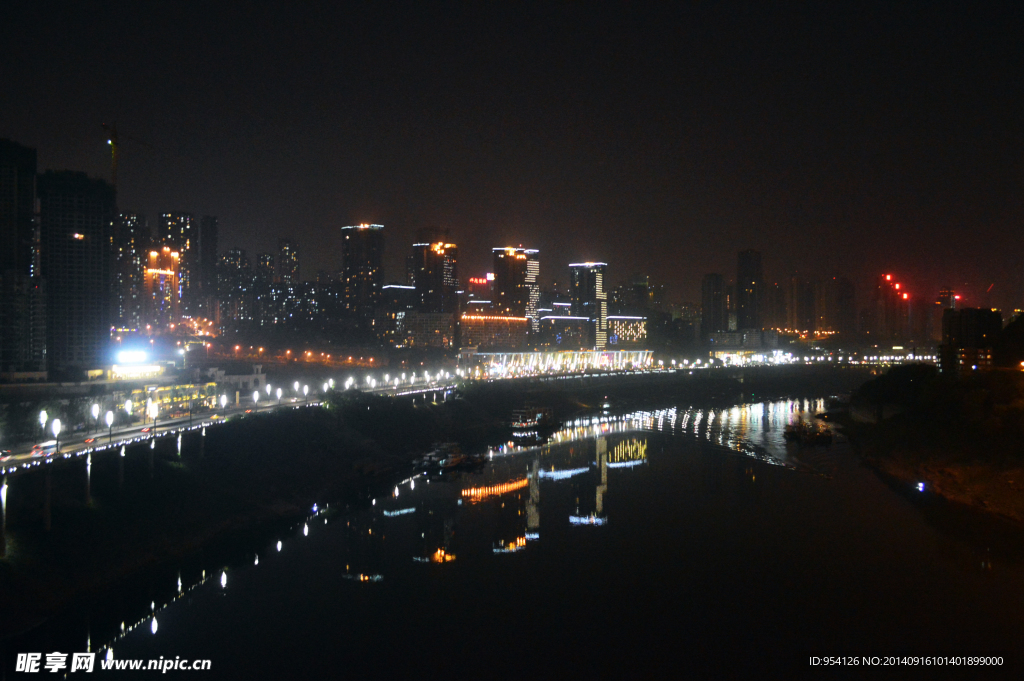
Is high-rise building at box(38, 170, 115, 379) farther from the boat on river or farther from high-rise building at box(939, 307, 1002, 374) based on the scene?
high-rise building at box(939, 307, 1002, 374)

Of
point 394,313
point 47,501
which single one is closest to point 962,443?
point 47,501

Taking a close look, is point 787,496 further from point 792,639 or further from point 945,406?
point 792,639

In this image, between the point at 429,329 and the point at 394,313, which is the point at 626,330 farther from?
the point at 394,313

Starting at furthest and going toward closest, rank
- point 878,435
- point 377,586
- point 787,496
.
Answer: point 878,435 < point 787,496 < point 377,586

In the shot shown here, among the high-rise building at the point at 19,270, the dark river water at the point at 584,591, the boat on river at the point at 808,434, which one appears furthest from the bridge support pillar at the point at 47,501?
the boat on river at the point at 808,434

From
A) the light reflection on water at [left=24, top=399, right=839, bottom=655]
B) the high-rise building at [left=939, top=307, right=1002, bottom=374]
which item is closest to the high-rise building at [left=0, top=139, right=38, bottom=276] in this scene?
the light reflection on water at [left=24, top=399, right=839, bottom=655]

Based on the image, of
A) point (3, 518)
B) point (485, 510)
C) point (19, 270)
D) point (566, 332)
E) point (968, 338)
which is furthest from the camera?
point (566, 332)

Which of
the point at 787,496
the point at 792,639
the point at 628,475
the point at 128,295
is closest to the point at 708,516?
the point at 787,496

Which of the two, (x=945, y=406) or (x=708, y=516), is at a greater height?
(x=945, y=406)
